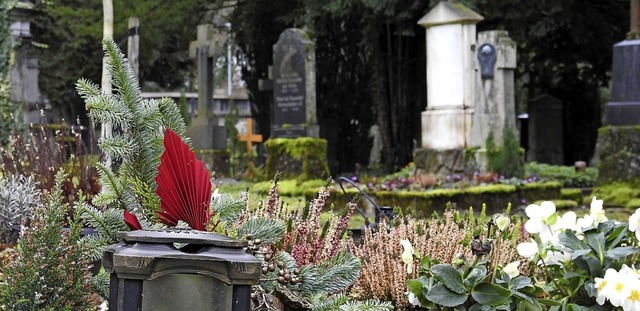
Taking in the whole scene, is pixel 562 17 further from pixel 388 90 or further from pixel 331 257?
pixel 331 257

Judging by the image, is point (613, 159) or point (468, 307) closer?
point (468, 307)

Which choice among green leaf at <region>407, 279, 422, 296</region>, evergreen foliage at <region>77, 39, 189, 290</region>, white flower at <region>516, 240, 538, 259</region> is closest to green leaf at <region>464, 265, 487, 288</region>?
green leaf at <region>407, 279, 422, 296</region>

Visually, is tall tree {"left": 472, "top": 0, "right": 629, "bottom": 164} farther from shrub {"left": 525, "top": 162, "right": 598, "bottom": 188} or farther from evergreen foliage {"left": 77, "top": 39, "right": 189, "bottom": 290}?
evergreen foliage {"left": 77, "top": 39, "right": 189, "bottom": 290}

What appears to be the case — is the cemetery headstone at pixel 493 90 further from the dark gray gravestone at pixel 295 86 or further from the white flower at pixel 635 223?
the white flower at pixel 635 223

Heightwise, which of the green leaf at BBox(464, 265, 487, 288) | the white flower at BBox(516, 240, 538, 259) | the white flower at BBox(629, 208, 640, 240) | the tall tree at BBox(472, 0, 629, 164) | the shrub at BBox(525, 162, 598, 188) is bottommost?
the shrub at BBox(525, 162, 598, 188)

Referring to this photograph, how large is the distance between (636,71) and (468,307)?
33.1ft

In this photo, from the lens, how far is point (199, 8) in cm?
2572

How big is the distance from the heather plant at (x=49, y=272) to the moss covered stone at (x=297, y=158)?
11961mm

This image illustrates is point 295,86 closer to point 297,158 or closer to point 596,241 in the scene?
point 297,158

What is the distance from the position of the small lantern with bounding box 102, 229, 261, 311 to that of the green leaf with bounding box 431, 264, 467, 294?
1151 millimetres

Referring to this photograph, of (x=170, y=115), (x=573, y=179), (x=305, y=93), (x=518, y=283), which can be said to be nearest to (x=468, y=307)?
(x=518, y=283)

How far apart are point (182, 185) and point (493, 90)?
1208cm

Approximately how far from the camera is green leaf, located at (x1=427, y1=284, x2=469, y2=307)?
424 centimetres

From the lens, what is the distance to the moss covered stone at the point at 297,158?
16.5 m
